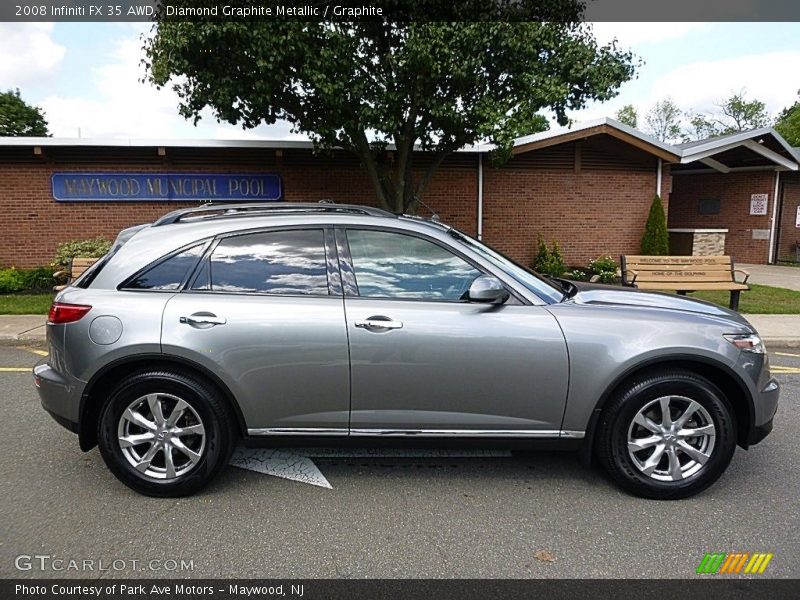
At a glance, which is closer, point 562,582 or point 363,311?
point 562,582

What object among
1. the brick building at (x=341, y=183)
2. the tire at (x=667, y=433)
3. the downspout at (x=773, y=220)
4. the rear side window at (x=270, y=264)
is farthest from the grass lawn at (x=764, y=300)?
the rear side window at (x=270, y=264)

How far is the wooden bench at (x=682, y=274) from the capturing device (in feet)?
28.8

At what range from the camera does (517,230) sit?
1290cm

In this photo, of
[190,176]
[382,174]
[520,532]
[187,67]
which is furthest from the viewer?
[190,176]

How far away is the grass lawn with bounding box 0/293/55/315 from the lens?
28.4 feet

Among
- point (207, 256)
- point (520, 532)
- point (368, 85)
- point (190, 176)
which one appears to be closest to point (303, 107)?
point (368, 85)

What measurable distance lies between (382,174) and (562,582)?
9.58m

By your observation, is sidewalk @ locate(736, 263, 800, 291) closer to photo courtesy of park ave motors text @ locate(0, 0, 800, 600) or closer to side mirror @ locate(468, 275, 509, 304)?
photo courtesy of park ave motors text @ locate(0, 0, 800, 600)

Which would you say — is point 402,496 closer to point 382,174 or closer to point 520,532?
point 520,532

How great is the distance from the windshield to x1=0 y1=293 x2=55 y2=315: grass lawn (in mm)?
7941

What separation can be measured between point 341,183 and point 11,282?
708 centimetres

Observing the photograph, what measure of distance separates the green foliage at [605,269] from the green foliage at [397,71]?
4.18 meters

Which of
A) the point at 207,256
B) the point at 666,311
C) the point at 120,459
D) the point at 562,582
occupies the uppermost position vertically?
the point at 207,256

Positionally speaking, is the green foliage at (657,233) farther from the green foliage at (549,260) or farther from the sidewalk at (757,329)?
the sidewalk at (757,329)
